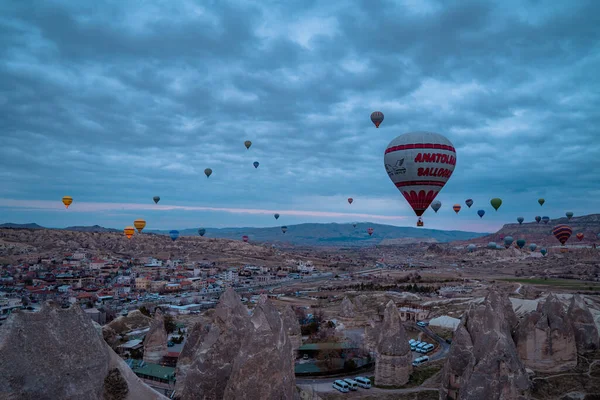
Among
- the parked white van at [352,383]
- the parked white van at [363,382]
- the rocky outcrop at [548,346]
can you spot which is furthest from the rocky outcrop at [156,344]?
the rocky outcrop at [548,346]

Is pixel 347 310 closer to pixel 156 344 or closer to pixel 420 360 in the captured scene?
pixel 420 360

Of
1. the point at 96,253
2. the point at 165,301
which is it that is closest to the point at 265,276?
the point at 165,301

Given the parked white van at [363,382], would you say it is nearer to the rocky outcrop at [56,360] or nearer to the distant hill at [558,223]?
the rocky outcrop at [56,360]

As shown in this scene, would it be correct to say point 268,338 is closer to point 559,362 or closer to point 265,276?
Answer: point 559,362

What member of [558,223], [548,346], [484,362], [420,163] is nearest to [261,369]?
[484,362]

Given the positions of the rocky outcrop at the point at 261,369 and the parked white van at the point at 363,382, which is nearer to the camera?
the rocky outcrop at the point at 261,369
